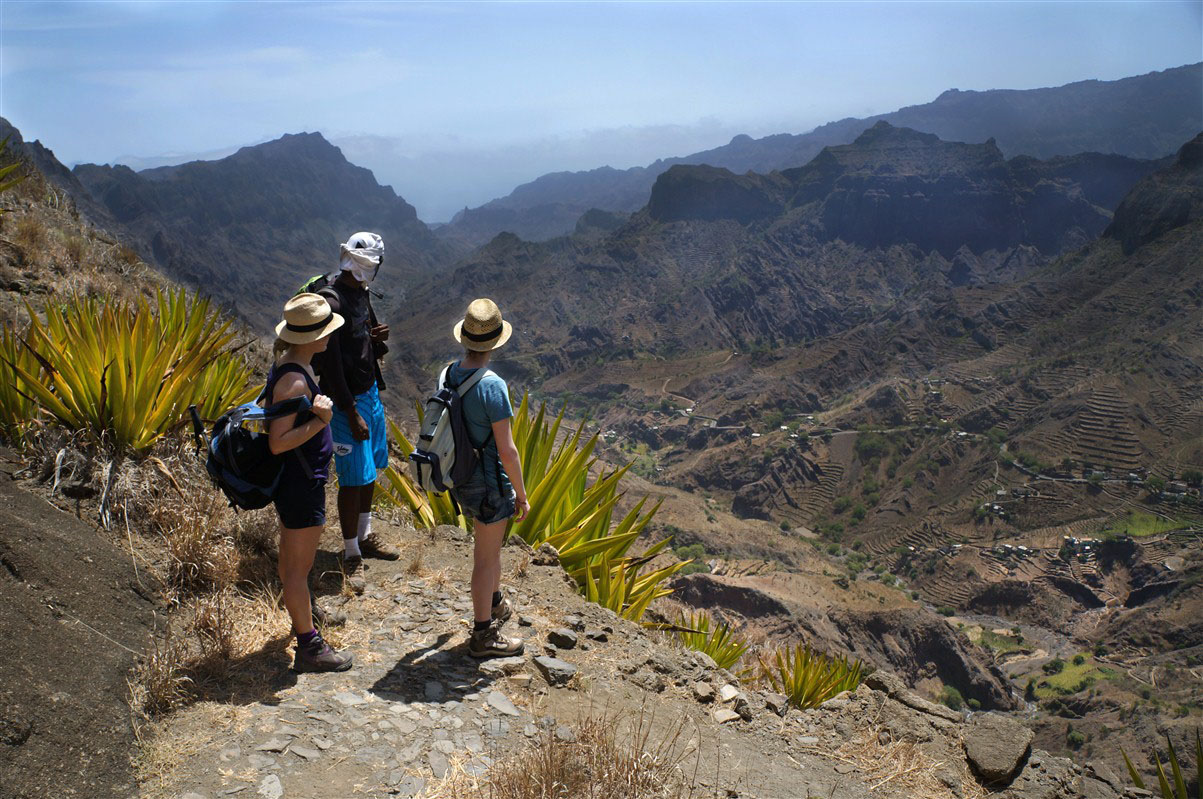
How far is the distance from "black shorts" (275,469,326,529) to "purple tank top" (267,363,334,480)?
0.06 ft

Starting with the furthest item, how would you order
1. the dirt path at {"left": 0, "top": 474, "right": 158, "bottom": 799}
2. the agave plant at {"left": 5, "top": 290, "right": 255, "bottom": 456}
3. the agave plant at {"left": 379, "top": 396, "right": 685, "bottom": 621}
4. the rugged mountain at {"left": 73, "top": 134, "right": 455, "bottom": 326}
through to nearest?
the rugged mountain at {"left": 73, "top": 134, "right": 455, "bottom": 326} < the agave plant at {"left": 379, "top": 396, "right": 685, "bottom": 621} < the agave plant at {"left": 5, "top": 290, "right": 255, "bottom": 456} < the dirt path at {"left": 0, "top": 474, "right": 158, "bottom": 799}

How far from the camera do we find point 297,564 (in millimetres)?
3045

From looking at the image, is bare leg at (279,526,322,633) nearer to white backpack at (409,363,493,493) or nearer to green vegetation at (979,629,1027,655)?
white backpack at (409,363,493,493)

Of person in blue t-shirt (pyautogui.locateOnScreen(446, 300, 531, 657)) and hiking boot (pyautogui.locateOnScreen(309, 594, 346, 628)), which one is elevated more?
person in blue t-shirt (pyautogui.locateOnScreen(446, 300, 531, 657))

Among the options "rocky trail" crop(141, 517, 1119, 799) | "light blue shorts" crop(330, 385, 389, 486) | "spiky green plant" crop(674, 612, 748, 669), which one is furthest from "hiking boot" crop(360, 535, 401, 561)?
"spiky green plant" crop(674, 612, 748, 669)

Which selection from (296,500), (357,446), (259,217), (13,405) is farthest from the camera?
(259,217)

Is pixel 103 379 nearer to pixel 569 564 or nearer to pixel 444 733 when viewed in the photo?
pixel 444 733

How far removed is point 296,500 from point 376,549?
1.50 m

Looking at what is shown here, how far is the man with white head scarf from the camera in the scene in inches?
146

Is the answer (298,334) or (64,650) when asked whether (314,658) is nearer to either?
(64,650)

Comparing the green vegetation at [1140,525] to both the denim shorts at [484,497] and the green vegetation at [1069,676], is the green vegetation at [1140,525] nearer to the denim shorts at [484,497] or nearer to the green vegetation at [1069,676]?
the green vegetation at [1069,676]

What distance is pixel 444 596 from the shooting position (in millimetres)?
4133

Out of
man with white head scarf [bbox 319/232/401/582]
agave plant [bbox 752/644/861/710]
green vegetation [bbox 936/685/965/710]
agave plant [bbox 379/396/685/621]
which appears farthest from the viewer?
green vegetation [bbox 936/685/965/710]

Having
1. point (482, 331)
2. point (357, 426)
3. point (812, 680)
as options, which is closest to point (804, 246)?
point (812, 680)
